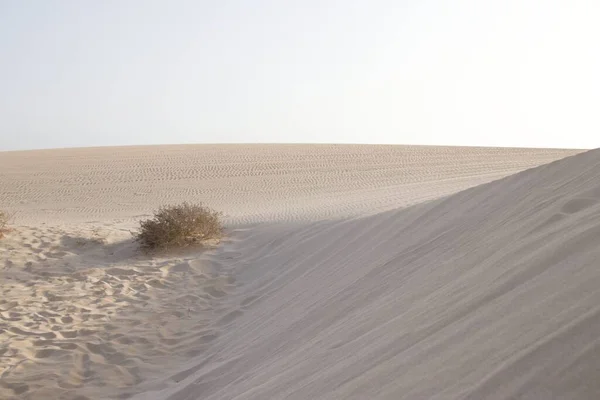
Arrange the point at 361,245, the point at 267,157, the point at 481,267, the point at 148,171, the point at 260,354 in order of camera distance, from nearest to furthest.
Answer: the point at 481,267 < the point at 260,354 < the point at 361,245 < the point at 148,171 < the point at 267,157

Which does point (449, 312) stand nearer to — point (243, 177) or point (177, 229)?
point (177, 229)

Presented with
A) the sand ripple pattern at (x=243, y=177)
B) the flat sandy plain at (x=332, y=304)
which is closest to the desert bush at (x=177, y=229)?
the flat sandy plain at (x=332, y=304)

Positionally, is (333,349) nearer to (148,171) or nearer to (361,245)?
(361,245)

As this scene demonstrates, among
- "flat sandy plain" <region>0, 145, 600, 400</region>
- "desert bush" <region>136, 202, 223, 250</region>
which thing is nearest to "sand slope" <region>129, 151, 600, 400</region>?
"flat sandy plain" <region>0, 145, 600, 400</region>

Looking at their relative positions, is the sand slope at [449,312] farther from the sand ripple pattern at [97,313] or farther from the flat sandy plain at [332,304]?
the sand ripple pattern at [97,313]

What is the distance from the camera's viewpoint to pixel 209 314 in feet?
25.6

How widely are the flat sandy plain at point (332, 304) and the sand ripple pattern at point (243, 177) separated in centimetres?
406

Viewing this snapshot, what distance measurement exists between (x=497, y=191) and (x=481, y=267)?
247 cm

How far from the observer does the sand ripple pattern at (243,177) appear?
63.5 ft

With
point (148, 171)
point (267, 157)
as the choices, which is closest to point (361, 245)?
point (148, 171)

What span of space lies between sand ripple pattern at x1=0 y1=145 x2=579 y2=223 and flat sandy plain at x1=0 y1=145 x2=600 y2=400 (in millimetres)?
4063

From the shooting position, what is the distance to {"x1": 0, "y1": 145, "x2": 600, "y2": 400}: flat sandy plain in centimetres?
235

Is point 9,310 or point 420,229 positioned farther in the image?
point 9,310

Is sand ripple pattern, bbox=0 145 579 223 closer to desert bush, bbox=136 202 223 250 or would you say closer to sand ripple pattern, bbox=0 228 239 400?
desert bush, bbox=136 202 223 250
